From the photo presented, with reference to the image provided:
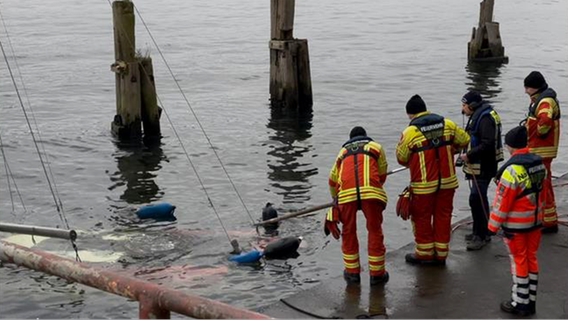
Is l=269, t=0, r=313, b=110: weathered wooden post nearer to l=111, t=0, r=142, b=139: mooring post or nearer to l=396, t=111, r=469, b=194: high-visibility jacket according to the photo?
l=111, t=0, r=142, b=139: mooring post

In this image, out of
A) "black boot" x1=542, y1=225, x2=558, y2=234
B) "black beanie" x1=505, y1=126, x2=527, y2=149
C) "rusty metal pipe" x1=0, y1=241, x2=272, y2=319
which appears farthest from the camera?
"black boot" x1=542, y1=225, x2=558, y2=234

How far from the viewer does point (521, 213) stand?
8.67 metres

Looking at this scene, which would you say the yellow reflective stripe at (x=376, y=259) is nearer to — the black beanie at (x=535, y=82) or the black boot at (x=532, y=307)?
the black boot at (x=532, y=307)

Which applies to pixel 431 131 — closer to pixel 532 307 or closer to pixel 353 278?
pixel 353 278

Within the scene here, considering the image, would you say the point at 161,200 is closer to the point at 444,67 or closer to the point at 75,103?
the point at 75,103

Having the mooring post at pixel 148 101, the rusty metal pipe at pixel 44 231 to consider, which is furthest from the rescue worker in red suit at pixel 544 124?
the mooring post at pixel 148 101

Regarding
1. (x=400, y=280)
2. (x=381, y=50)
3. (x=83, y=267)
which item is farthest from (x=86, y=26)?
(x=83, y=267)

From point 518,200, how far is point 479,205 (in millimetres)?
2226

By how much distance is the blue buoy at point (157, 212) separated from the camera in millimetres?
15852

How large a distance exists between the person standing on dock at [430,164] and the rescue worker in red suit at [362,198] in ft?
1.13

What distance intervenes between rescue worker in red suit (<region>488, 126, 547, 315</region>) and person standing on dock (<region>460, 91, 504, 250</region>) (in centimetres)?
168

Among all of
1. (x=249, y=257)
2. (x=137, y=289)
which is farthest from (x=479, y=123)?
(x=137, y=289)

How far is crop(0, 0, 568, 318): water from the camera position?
12883 mm

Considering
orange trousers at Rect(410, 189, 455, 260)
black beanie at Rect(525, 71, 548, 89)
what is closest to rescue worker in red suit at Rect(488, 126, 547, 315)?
orange trousers at Rect(410, 189, 455, 260)
